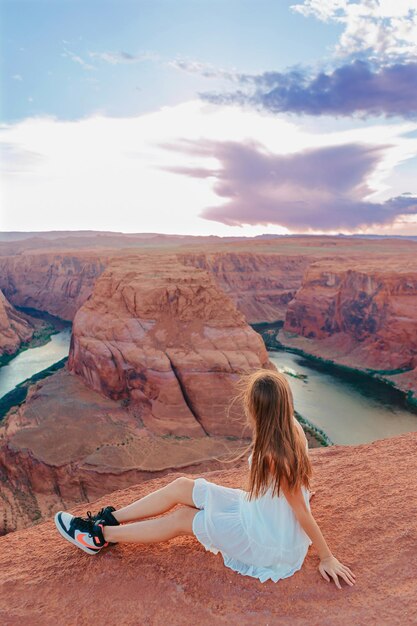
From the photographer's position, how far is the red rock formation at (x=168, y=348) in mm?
21812

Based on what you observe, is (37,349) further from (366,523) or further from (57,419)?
(366,523)

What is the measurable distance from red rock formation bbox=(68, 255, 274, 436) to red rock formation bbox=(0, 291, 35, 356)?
2151cm

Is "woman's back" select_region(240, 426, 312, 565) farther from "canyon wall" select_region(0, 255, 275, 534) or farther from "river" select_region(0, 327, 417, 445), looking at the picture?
"river" select_region(0, 327, 417, 445)

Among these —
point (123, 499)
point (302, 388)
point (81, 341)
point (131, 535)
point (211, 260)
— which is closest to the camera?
point (131, 535)

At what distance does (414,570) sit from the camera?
3561mm

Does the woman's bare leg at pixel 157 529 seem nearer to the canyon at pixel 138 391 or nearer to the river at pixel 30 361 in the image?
the canyon at pixel 138 391

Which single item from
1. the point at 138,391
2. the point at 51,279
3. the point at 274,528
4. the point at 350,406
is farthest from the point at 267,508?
the point at 51,279

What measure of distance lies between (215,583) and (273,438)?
4.25 ft

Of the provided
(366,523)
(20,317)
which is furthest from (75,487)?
(20,317)

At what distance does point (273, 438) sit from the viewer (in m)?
3.63

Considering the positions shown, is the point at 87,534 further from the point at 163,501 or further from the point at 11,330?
the point at 11,330

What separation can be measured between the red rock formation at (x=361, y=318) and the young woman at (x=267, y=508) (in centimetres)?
3387

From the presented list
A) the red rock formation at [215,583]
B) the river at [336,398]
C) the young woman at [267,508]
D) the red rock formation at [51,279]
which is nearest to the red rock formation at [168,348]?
the river at [336,398]

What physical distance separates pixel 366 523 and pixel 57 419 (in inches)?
779
